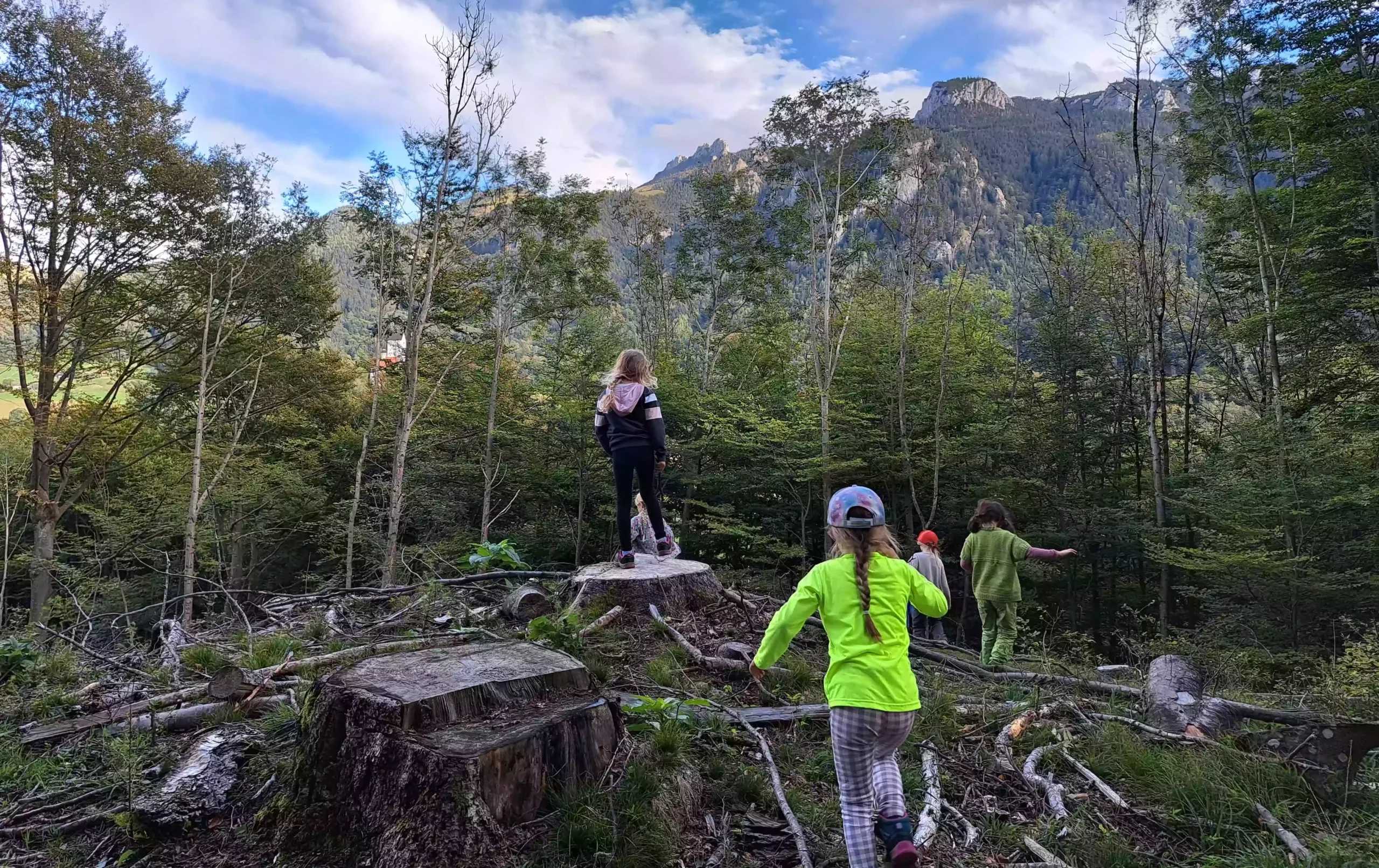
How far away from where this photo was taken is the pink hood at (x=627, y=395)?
17.2 feet

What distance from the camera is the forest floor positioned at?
2.43 metres

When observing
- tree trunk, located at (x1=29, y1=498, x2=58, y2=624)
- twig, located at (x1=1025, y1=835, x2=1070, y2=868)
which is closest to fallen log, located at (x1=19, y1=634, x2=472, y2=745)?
twig, located at (x1=1025, y1=835, x2=1070, y2=868)

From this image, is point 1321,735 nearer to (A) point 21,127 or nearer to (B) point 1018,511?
(B) point 1018,511

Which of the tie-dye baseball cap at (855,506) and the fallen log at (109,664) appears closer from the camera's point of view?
the tie-dye baseball cap at (855,506)

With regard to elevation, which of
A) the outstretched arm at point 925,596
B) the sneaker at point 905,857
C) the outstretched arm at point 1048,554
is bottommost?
the sneaker at point 905,857

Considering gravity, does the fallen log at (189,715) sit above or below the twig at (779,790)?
above

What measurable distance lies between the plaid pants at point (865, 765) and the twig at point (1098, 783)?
125 centimetres

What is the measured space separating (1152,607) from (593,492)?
15907mm

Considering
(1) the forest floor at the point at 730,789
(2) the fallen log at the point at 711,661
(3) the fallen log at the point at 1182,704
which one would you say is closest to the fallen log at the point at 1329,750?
(1) the forest floor at the point at 730,789

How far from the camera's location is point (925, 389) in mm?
17281

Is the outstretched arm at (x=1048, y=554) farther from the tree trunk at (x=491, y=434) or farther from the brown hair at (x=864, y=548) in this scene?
the tree trunk at (x=491, y=434)

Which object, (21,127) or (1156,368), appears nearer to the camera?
(21,127)

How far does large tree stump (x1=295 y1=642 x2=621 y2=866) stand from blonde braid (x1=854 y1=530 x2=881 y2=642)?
3.81ft

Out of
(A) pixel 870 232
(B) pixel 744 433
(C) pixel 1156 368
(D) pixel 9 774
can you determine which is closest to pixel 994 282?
(A) pixel 870 232
